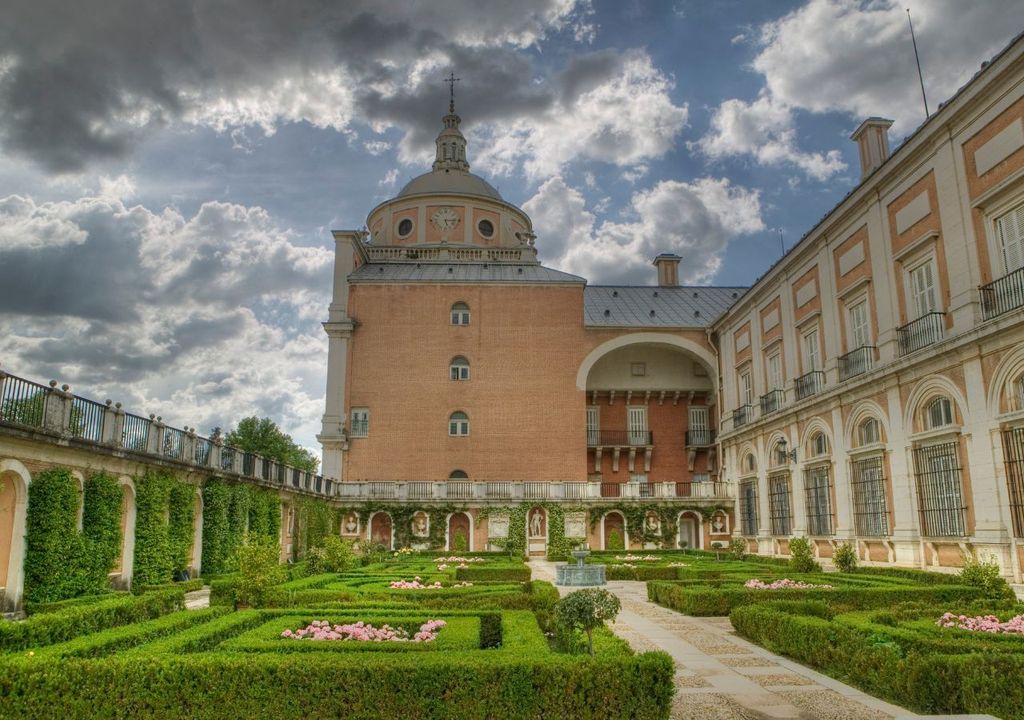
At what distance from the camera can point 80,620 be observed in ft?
31.6

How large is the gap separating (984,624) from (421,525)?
27.8 metres

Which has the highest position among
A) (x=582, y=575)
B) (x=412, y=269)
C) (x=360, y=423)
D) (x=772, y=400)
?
(x=412, y=269)

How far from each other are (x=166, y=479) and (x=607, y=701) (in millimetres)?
15124

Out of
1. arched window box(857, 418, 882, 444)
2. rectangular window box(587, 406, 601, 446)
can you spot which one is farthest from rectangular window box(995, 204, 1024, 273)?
rectangular window box(587, 406, 601, 446)

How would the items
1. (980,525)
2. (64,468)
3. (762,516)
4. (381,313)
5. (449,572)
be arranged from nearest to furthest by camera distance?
(64,468) < (980,525) < (449,572) < (762,516) < (381,313)

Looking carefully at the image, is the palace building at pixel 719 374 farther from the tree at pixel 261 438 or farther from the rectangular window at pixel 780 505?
the tree at pixel 261 438

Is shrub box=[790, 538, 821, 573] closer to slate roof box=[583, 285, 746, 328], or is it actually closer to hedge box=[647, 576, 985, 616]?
hedge box=[647, 576, 985, 616]

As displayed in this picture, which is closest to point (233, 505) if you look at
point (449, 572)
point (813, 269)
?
point (449, 572)

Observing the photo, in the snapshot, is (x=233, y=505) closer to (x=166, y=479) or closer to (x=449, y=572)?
(x=166, y=479)

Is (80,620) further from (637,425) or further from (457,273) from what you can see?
(637,425)

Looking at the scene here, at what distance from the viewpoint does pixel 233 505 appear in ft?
74.1

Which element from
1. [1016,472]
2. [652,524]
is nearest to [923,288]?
[1016,472]

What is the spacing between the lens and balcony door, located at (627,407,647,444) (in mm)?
41906

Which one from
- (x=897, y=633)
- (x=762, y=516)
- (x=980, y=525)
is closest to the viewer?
(x=897, y=633)
